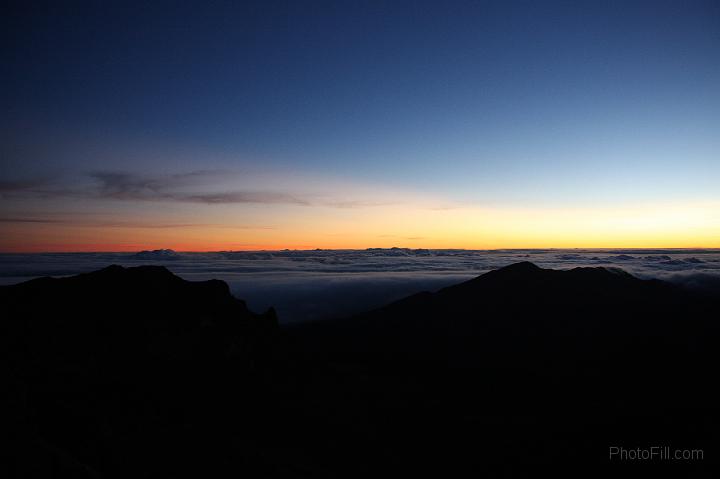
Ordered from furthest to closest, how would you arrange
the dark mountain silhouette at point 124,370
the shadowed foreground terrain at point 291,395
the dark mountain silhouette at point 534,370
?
the dark mountain silhouette at point 534,370 → the shadowed foreground terrain at point 291,395 → the dark mountain silhouette at point 124,370

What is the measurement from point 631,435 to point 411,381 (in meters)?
30.3

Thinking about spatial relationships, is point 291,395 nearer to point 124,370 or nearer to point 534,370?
point 124,370

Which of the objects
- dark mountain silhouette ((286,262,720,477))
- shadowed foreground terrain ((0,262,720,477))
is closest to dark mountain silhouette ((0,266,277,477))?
shadowed foreground terrain ((0,262,720,477))

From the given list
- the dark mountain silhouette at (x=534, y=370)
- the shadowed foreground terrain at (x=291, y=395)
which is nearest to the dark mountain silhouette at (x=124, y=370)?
the shadowed foreground terrain at (x=291, y=395)

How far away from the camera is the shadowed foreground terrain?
88.3ft

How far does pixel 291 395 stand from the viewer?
47.6 metres

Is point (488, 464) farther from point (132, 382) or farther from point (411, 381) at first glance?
point (132, 382)

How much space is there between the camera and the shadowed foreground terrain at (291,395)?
88.3ft

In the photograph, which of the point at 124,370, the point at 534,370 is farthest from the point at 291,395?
the point at 534,370

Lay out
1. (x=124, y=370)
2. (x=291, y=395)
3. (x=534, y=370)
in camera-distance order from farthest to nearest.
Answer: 1. (x=534, y=370)
2. (x=291, y=395)
3. (x=124, y=370)

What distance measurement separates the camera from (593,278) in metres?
105

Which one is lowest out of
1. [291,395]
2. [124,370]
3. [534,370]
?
[534,370]

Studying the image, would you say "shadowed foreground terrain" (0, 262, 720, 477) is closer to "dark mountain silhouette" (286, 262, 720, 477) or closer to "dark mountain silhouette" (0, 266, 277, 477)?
"dark mountain silhouette" (0, 266, 277, 477)

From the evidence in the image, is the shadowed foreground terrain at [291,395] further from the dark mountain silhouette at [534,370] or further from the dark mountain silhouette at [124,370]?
the dark mountain silhouette at [534,370]
